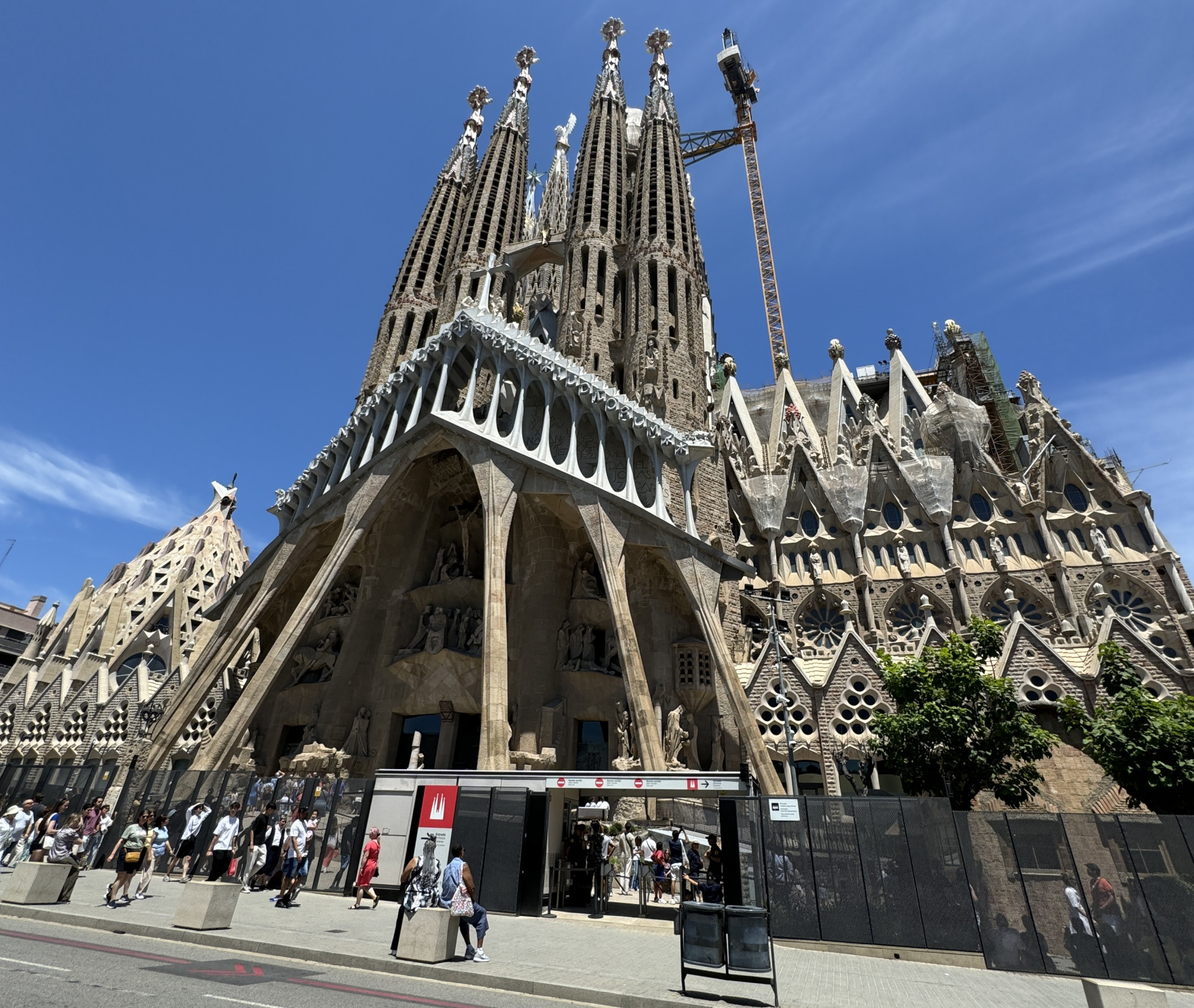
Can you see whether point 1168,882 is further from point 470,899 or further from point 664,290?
point 664,290

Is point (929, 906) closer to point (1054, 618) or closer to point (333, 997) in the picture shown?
point (333, 997)

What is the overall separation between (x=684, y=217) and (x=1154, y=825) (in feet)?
110

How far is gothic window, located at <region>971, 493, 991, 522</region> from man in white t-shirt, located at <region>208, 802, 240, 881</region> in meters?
28.8

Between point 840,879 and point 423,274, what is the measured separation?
121 feet

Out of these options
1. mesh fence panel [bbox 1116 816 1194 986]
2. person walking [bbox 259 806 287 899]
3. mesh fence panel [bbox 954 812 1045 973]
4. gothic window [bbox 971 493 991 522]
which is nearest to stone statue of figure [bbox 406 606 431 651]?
person walking [bbox 259 806 287 899]

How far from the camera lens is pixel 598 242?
113 feet

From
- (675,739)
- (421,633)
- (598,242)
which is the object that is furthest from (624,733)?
(598,242)

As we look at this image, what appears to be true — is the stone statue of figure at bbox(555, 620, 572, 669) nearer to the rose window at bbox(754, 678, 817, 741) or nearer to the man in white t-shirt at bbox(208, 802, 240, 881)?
the rose window at bbox(754, 678, 817, 741)

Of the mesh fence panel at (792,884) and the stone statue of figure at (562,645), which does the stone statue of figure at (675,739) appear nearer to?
the stone statue of figure at (562,645)

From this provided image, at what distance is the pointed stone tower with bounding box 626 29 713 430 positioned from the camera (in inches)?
1139

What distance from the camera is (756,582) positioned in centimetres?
2941

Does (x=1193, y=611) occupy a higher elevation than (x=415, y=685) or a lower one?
higher

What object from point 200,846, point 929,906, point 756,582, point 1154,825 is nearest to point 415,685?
point 200,846

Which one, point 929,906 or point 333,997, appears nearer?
point 333,997
